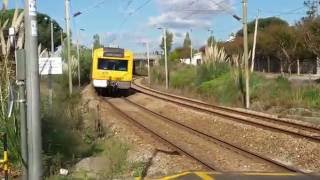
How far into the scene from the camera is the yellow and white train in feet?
126

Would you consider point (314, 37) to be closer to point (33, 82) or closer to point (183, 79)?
point (183, 79)

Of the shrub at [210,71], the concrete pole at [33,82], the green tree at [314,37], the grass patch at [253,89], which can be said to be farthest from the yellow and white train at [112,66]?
the concrete pole at [33,82]

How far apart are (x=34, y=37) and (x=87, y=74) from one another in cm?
5869

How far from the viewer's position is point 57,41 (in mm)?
106625

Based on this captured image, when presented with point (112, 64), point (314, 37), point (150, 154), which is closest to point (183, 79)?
point (314, 37)

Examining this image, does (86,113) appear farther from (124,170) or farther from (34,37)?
(34,37)

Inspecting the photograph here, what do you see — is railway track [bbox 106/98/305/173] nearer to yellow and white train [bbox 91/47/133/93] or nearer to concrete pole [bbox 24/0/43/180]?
concrete pole [bbox 24/0/43/180]

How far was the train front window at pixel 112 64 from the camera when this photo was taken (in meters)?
38.6

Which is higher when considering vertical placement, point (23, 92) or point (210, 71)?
point (23, 92)

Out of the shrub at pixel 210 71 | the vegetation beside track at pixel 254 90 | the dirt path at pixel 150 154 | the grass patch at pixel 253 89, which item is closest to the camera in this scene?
the dirt path at pixel 150 154

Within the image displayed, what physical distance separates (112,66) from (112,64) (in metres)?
0.13

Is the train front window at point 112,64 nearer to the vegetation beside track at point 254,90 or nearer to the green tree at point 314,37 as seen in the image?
the vegetation beside track at point 254,90

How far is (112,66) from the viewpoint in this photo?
126 feet

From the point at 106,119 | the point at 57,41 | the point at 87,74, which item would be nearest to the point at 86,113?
the point at 106,119
